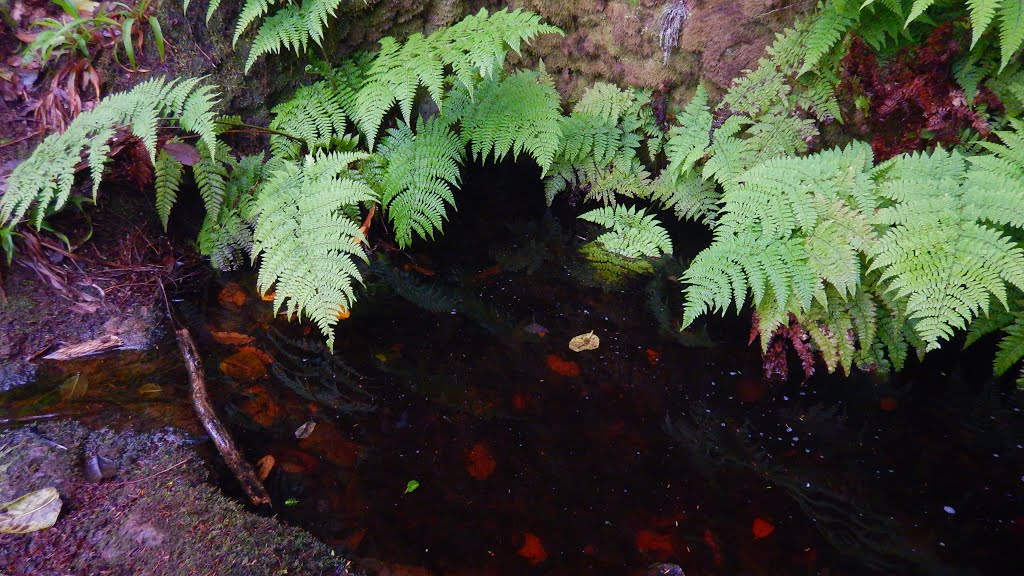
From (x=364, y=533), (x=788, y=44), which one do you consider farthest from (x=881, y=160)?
(x=364, y=533)

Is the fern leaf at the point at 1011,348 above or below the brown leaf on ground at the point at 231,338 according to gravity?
above

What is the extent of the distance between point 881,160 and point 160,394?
156 inches

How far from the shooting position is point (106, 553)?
2.03m

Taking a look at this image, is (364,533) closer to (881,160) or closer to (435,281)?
(435,281)

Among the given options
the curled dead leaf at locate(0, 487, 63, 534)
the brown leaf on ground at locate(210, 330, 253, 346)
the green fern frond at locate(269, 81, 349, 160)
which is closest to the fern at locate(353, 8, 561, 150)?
the green fern frond at locate(269, 81, 349, 160)

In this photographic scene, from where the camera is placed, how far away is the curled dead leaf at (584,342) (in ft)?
10.4

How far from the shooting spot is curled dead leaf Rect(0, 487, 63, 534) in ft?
6.74

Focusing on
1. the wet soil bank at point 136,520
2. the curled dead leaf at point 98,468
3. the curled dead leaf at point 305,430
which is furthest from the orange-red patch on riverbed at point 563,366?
the curled dead leaf at point 98,468

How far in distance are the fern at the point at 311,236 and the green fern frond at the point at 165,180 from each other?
433 mm

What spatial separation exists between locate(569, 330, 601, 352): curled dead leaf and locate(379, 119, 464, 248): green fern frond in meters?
1.08

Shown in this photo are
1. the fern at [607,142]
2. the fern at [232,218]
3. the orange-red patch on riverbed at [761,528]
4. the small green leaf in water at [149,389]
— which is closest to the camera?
the orange-red patch on riverbed at [761,528]

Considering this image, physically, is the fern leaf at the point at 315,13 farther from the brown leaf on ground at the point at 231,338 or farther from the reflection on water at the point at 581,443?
the brown leaf on ground at the point at 231,338

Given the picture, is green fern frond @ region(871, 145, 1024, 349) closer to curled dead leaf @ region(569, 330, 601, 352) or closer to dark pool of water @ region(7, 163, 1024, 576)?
dark pool of water @ region(7, 163, 1024, 576)

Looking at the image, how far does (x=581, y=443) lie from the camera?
2682mm
